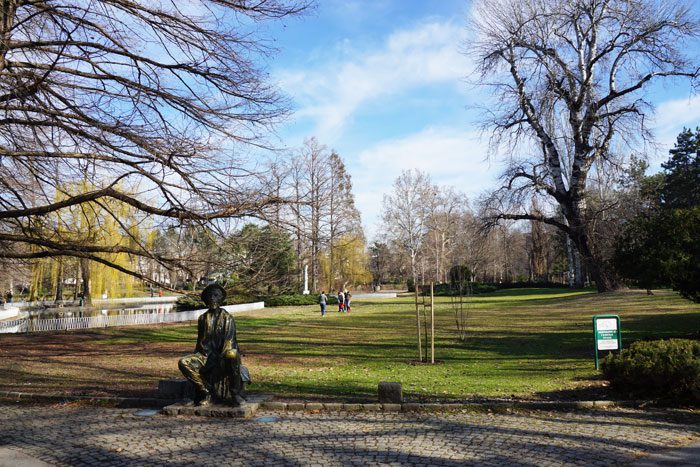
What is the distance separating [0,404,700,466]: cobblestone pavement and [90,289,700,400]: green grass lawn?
1.58m

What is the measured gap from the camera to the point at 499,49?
1162 inches

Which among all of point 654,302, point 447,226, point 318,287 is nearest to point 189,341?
point 654,302

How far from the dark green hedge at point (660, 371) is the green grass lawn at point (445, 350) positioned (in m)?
0.82

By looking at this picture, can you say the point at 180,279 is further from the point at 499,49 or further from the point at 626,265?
the point at 499,49

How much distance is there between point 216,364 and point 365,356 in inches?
287

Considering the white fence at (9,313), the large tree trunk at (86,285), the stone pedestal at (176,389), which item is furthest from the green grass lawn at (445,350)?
the white fence at (9,313)

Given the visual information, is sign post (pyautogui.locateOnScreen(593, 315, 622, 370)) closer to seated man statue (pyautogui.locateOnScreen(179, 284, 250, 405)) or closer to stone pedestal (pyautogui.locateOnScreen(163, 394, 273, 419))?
stone pedestal (pyautogui.locateOnScreen(163, 394, 273, 419))

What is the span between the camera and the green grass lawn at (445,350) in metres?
9.82

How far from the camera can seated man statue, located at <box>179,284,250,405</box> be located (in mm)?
7723

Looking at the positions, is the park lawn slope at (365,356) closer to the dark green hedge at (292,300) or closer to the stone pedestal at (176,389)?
the stone pedestal at (176,389)

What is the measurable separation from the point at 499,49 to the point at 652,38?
757 cm

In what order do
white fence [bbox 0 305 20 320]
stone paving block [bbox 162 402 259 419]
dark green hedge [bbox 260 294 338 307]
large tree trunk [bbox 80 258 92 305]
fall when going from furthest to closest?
dark green hedge [bbox 260 294 338 307] < white fence [bbox 0 305 20 320] < large tree trunk [bbox 80 258 92 305] < stone paving block [bbox 162 402 259 419]

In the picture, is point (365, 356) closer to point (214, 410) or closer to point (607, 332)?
point (607, 332)

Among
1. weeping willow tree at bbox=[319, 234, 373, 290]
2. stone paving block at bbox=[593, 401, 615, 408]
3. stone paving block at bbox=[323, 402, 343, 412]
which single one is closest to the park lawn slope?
stone paving block at bbox=[593, 401, 615, 408]
